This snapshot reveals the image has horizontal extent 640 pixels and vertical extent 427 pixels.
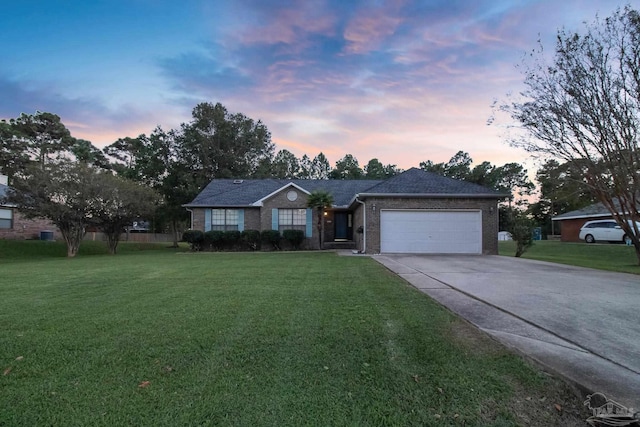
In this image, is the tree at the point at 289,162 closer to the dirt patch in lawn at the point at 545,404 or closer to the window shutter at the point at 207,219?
the window shutter at the point at 207,219

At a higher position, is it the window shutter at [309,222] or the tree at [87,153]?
the tree at [87,153]

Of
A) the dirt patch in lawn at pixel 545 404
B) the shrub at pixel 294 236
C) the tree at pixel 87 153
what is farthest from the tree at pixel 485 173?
the tree at pixel 87 153

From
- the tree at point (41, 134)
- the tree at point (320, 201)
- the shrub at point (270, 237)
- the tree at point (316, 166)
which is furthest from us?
the tree at point (316, 166)

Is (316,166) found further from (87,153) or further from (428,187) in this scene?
(428,187)

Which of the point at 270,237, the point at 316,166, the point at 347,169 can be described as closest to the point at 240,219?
the point at 270,237

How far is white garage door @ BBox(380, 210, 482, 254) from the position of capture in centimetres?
1494

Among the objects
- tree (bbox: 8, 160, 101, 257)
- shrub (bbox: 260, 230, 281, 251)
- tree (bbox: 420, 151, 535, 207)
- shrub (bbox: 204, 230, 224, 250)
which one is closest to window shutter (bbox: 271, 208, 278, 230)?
shrub (bbox: 260, 230, 281, 251)

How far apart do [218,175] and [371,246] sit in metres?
20.2

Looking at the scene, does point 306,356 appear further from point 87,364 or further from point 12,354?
point 12,354

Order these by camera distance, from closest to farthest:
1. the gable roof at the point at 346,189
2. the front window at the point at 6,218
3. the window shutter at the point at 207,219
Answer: the gable roof at the point at 346,189
the window shutter at the point at 207,219
the front window at the point at 6,218

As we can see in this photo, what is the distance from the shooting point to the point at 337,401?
7.91 ft

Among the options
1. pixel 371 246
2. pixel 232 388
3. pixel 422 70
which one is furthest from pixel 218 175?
pixel 232 388

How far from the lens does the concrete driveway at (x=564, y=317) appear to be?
2770mm

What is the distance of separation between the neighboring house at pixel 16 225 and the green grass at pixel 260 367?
21.5 metres
